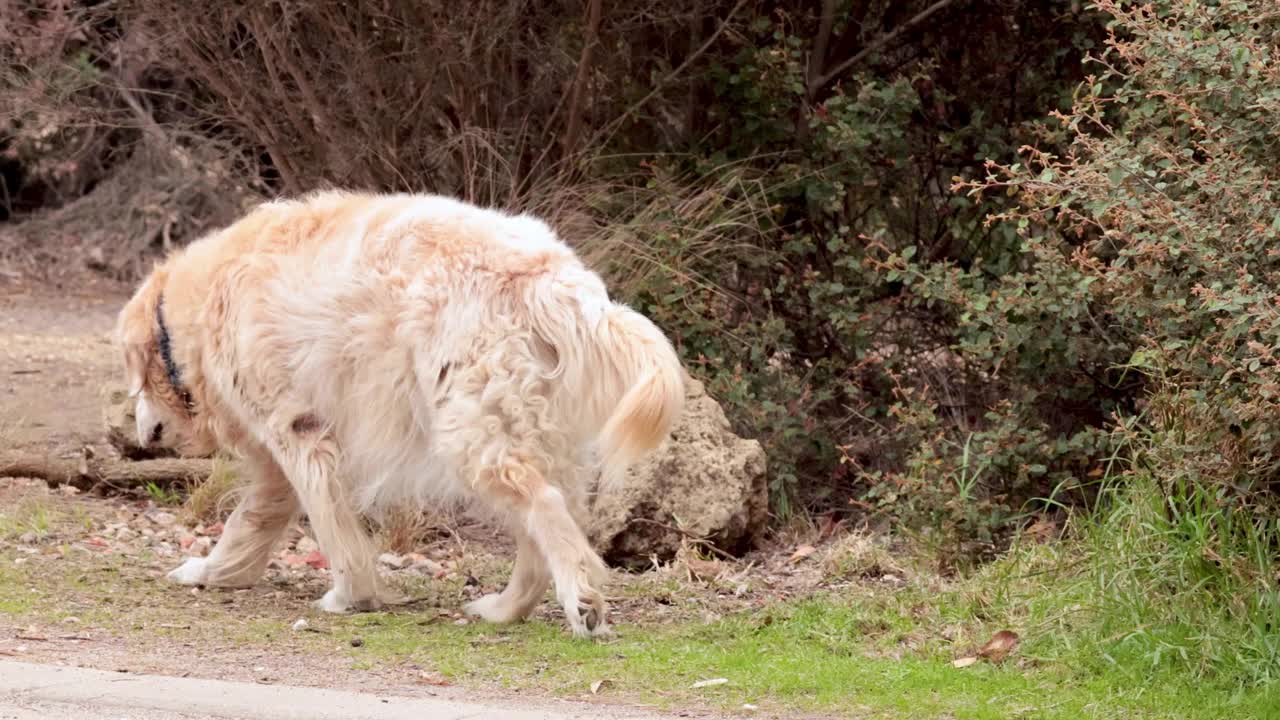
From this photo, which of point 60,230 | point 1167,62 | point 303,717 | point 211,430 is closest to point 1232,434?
point 1167,62

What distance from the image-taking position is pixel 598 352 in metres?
5.66

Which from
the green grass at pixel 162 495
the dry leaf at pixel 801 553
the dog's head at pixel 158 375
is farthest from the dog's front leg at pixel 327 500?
the green grass at pixel 162 495

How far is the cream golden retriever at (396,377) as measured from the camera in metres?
5.57

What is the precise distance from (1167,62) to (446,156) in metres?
4.52

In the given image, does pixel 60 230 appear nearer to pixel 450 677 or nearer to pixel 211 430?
pixel 211 430

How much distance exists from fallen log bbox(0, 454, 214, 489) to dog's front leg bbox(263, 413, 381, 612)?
7.76 feet

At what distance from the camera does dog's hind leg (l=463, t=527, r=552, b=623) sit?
5.89 m

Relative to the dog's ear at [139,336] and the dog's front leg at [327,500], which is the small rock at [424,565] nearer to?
the dog's front leg at [327,500]

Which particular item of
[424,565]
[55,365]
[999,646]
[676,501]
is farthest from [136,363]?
[55,365]

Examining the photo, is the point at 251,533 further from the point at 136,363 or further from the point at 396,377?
the point at 396,377

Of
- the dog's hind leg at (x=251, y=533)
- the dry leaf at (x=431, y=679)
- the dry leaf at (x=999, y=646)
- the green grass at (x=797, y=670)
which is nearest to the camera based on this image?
the green grass at (x=797, y=670)

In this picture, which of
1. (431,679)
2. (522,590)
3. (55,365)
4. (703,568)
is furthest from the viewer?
(55,365)

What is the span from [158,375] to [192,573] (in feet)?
2.79

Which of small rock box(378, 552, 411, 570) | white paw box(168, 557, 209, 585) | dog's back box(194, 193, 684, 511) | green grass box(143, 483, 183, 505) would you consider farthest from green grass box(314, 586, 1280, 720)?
green grass box(143, 483, 183, 505)
